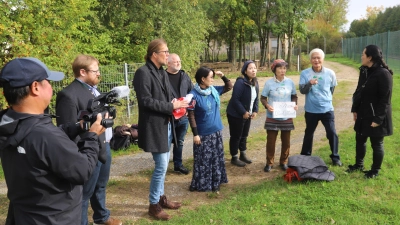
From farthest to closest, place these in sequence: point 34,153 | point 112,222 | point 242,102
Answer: point 242,102 → point 112,222 → point 34,153

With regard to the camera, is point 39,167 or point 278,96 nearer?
point 39,167

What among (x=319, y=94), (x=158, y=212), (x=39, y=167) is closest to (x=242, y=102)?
(x=319, y=94)

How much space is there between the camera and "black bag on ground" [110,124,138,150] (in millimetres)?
7188

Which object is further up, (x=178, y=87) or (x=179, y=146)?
(x=178, y=87)

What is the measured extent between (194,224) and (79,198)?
6.47ft

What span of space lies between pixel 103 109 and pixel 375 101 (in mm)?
3913

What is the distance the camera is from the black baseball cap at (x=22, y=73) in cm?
196

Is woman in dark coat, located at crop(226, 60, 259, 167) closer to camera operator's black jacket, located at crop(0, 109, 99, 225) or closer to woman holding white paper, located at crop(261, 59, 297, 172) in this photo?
woman holding white paper, located at crop(261, 59, 297, 172)

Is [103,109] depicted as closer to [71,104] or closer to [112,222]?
[71,104]

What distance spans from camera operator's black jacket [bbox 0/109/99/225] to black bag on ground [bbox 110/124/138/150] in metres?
5.05

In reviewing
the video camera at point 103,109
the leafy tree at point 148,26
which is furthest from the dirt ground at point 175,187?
the leafy tree at point 148,26

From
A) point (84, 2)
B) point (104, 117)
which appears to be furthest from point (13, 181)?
point (84, 2)

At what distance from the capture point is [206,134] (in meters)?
4.88

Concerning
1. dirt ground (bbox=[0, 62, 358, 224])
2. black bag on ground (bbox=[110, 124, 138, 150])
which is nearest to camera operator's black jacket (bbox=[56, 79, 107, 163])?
dirt ground (bbox=[0, 62, 358, 224])
